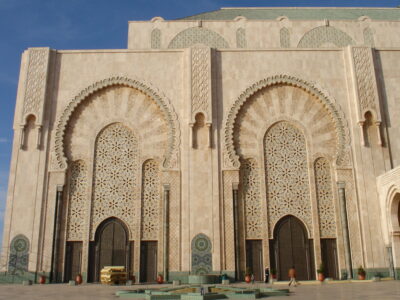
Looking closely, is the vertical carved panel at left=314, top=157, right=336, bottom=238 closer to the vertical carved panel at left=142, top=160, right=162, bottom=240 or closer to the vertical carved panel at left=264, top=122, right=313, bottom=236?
the vertical carved panel at left=264, top=122, right=313, bottom=236

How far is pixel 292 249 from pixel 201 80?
5.05 metres

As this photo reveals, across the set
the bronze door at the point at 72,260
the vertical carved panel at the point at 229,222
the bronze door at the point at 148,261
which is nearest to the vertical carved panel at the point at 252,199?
the vertical carved panel at the point at 229,222

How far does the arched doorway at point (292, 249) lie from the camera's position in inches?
419

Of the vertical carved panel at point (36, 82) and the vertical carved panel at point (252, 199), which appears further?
the vertical carved panel at point (36, 82)

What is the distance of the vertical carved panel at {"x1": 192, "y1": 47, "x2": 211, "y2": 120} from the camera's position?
11.3m

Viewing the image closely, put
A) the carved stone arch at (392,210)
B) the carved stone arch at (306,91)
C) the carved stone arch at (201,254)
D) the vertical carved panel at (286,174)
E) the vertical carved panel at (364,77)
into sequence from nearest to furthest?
the carved stone arch at (392,210) < the carved stone arch at (201,254) < the vertical carved panel at (286,174) < the carved stone arch at (306,91) < the vertical carved panel at (364,77)

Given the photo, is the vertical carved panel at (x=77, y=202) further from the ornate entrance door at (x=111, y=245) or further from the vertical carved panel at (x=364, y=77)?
the vertical carved panel at (x=364, y=77)

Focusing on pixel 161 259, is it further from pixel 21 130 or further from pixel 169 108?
pixel 21 130

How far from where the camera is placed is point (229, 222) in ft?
34.8

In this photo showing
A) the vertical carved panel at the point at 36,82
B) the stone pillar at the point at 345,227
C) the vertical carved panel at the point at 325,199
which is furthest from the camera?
the vertical carved panel at the point at 36,82

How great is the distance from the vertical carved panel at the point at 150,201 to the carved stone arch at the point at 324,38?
6497mm

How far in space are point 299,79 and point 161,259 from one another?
6.15 meters

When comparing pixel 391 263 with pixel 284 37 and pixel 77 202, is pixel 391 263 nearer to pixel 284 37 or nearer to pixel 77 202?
pixel 284 37

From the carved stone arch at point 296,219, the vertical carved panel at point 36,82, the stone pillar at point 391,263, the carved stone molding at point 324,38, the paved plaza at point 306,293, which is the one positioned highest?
the carved stone molding at point 324,38
